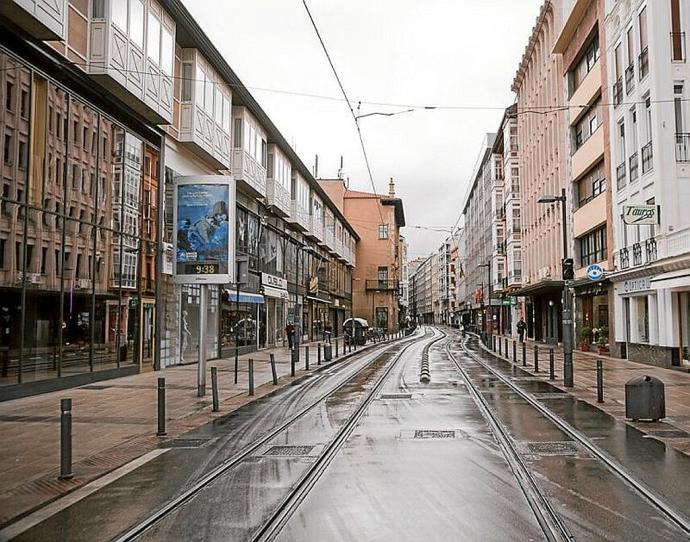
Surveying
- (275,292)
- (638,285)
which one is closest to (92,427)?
(638,285)

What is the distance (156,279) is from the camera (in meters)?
25.3

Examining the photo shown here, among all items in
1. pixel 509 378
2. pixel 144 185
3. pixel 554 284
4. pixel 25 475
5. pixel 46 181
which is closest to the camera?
pixel 25 475

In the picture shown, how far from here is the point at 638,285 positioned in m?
28.5

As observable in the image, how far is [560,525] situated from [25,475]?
21.2 feet

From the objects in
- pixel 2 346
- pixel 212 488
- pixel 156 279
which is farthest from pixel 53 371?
pixel 212 488

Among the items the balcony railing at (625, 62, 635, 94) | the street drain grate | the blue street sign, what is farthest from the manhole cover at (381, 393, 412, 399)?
the balcony railing at (625, 62, 635, 94)

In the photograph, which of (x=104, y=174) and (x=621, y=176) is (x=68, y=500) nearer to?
(x=104, y=174)

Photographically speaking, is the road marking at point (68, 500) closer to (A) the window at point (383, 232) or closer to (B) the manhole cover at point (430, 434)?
(B) the manhole cover at point (430, 434)

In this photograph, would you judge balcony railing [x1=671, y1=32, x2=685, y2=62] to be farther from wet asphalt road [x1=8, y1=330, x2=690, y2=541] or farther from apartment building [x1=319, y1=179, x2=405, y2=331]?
apartment building [x1=319, y1=179, x2=405, y2=331]

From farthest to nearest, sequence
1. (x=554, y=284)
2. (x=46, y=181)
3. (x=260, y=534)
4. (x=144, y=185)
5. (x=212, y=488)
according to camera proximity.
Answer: (x=554, y=284) < (x=144, y=185) < (x=46, y=181) < (x=212, y=488) < (x=260, y=534)

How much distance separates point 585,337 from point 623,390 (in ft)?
64.7

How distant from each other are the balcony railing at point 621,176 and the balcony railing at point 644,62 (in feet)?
14.6

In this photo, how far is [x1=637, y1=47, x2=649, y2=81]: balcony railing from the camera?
2706cm

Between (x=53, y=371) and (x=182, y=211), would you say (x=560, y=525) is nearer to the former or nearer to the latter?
(x=182, y=211)
